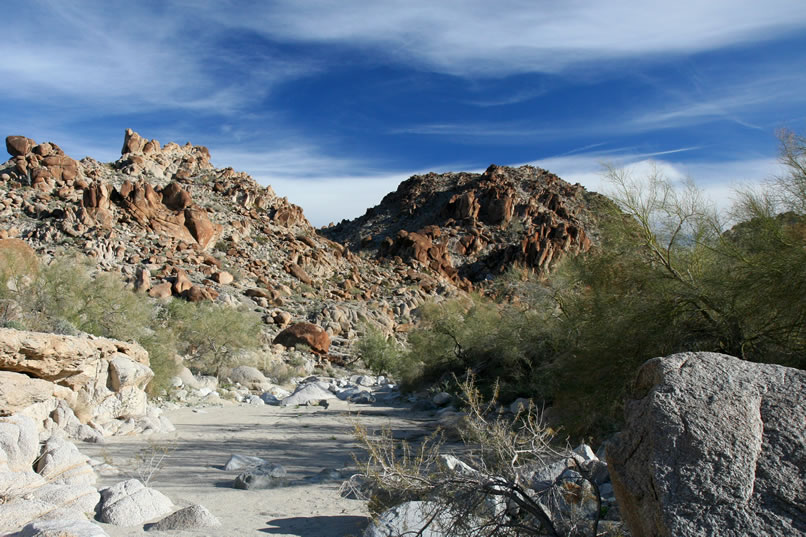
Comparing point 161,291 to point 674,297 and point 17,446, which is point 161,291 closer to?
point 17,446

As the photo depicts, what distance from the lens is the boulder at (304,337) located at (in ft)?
102

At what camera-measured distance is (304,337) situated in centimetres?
3098

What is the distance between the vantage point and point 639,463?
10.7 ft

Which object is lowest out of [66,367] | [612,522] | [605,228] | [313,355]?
[313,355]

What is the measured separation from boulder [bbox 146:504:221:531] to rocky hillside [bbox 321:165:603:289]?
41.1m

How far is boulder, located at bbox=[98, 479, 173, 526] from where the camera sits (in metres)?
6.51

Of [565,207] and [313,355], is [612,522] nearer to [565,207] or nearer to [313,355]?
[313,355]

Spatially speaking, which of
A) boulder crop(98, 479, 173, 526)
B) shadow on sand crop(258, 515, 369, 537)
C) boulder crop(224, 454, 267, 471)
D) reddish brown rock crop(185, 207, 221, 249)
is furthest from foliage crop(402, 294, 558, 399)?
reddish brown rock crop(185, 207, 221, 249)

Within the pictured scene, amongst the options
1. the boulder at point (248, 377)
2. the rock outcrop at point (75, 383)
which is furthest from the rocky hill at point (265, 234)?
the rock outcrop at point (75, 383)

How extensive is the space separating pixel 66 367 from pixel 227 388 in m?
10.9

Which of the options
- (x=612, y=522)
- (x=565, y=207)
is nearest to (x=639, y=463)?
(x=612, y=522)

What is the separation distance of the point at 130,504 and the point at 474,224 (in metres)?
52.9

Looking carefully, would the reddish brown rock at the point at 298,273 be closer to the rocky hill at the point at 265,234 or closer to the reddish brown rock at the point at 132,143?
the rocky hill at the point at 265,234

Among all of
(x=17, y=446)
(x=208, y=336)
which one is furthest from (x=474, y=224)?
(x=17, y=446)
